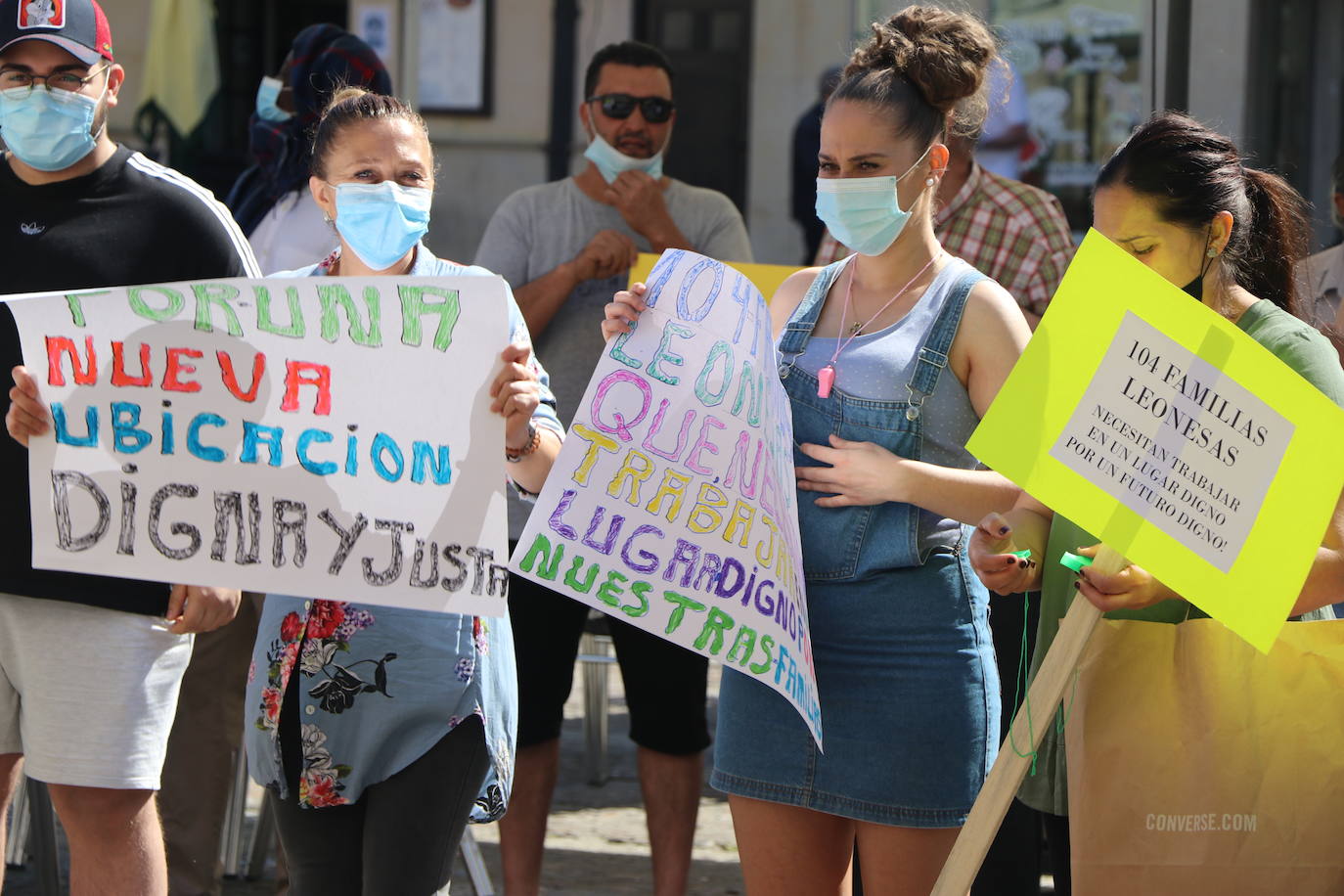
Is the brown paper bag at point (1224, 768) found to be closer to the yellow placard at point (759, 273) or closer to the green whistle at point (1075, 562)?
the green whistle at point (1075, 562)

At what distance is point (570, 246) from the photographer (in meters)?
4.27

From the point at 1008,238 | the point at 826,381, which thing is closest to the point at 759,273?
the point at 1008,238

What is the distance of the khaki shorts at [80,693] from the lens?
9.83ft

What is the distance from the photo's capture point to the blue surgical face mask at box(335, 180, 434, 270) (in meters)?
2.87

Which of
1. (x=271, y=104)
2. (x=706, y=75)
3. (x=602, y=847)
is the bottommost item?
(x=602, y=847)

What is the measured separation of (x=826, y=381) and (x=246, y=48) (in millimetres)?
7363

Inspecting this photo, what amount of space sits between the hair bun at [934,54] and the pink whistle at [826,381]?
0.49 meters

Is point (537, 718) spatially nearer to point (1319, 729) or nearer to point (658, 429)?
point (658, 429)

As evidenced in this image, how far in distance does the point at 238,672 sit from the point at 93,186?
1575mm

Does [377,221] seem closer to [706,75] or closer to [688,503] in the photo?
[688,503]

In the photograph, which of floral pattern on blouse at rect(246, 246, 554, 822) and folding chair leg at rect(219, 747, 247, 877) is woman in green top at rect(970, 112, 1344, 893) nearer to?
floral pattern on blouse at rect(246, 246, 554, 822)

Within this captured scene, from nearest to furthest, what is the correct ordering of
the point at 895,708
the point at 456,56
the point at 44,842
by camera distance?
1. the point at 895,708
2. the point at 44,842
3. the point at 456,56

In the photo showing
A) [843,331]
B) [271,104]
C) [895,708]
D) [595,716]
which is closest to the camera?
[895,708]

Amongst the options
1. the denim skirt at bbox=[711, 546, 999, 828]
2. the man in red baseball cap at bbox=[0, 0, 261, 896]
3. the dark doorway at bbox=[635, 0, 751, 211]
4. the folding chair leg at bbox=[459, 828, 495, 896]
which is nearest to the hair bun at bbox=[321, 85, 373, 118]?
the man in red baseball cap at bbox=[0, 0, 261, 896]
